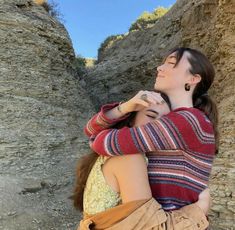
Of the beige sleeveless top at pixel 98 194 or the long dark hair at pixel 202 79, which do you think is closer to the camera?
the beige sleeveless top at pixel 98 194

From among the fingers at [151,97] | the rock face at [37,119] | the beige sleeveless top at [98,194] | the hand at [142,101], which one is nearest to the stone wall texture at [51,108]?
the rock face at [37,119]

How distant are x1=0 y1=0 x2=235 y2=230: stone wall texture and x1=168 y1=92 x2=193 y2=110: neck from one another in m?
4.29

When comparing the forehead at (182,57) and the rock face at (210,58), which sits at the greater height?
the rock face at (210,58)

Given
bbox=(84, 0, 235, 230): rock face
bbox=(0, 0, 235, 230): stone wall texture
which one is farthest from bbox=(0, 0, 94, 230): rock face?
bbox=(84, 0, 235, 230): rock face

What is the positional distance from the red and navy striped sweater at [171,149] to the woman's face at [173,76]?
0.91 feet

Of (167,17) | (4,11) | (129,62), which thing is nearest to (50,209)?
(4,11)

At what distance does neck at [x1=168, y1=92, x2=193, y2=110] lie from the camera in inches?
105

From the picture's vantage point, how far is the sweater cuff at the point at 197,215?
7.72 feet

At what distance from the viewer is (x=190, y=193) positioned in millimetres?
2457

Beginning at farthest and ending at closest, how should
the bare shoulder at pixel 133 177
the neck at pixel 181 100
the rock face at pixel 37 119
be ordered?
the rock face at pixel 37 119 < the neck at pixel 181 100 < the bare shoulder at pixel 133 177

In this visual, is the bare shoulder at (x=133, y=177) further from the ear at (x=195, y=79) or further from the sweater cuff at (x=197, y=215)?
the ear at (x=195, y=79)

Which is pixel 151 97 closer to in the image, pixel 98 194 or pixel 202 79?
pixel 202 79

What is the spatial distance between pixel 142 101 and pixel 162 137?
0.30 meters

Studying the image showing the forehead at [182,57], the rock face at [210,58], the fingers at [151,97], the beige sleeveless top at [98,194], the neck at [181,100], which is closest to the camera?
the beige sleeveless top at [98,194]
